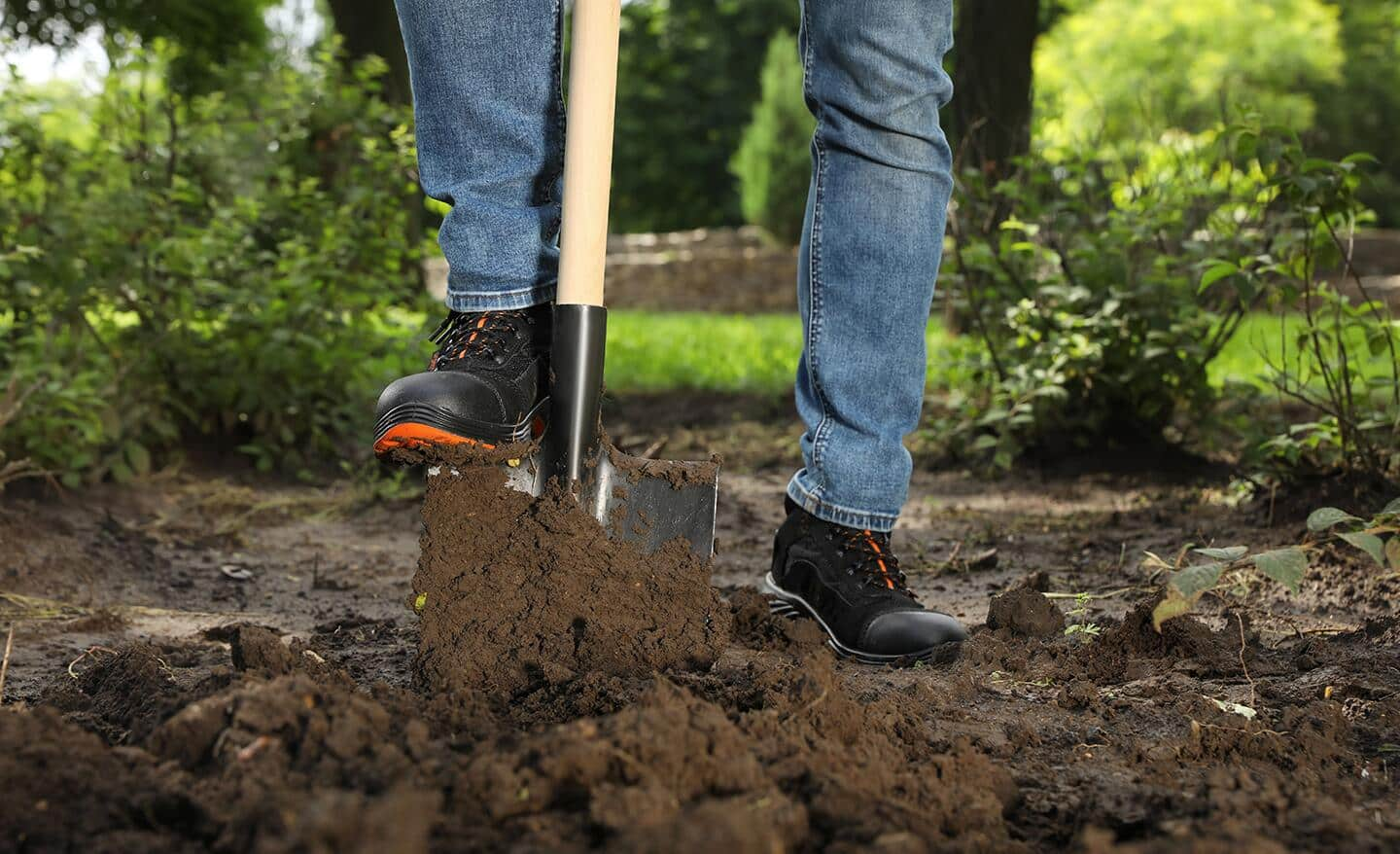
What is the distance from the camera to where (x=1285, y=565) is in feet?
5.14

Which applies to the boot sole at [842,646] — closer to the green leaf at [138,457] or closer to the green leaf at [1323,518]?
the green leaf at [1323,518]

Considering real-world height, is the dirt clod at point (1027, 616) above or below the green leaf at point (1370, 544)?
below

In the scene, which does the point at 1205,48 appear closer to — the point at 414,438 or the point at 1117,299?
the point at 1117,299

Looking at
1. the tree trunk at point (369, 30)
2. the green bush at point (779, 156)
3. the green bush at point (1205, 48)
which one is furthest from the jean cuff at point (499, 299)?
the green bush at point (1205, 48)

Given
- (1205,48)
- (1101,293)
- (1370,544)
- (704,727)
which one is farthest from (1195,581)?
(1205,48)

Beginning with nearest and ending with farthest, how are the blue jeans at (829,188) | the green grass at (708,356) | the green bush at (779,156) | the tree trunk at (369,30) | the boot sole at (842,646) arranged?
the blue jeans at (829,188) → the boot sole at (842,646) → the green grass at (708,356) → the tree trunk at (369,30) → the green bush at (779,156)

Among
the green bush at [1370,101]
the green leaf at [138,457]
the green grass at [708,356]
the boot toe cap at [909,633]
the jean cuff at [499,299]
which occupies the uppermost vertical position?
the green bush at [1370,101]

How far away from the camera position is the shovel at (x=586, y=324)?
1679mm

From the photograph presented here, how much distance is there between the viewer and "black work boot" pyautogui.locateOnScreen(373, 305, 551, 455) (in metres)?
1.57

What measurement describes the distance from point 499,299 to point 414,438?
33 centimetres

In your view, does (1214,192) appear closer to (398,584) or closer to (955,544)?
(955,544)

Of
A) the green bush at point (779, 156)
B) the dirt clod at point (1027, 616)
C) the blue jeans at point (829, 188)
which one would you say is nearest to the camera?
the blue jeans at point (829, 188)

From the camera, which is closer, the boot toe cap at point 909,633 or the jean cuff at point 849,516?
the boot toe cap at point 909,633

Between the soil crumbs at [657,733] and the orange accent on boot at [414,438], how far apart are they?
5 centimetres
